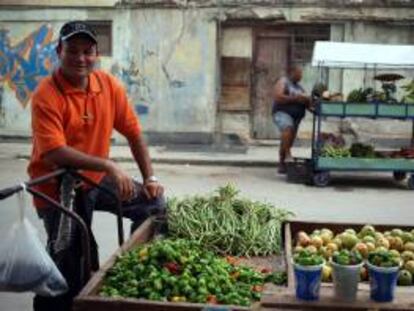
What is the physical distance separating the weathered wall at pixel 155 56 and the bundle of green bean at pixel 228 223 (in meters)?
11.9

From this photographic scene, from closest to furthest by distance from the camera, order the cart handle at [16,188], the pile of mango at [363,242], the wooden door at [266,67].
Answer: the cart handle at [16,188]
the pile of mango at [363,242]
the wooden door at [266,67]

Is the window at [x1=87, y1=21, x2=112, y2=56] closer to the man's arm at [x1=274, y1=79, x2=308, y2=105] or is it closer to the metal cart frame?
the man's arm at [x1=274, y1=79, x2=308, y2=105]

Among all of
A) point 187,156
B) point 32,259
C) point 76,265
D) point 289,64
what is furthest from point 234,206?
point 289,64

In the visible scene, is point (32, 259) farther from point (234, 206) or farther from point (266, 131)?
point (266, 131)

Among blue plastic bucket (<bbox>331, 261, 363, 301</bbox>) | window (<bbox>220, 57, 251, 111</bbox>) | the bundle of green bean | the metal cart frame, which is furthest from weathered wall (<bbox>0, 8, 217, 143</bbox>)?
blue plastic bucket (<bbox>331, 261, 363, 301</bbox>)

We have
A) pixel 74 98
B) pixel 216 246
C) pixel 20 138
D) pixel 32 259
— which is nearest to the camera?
pixel 32 259

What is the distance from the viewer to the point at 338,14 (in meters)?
16.6

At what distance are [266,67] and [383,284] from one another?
A: 1378 cm

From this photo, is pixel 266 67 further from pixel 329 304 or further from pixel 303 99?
pixel 329 304

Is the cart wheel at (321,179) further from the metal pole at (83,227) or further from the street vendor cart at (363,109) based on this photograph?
the metal pole at (83,227)

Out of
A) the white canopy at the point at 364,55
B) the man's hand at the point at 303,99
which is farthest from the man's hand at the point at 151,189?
the man's hand at the point at 303,99

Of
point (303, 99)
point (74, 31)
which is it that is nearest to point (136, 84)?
point (303, 99)

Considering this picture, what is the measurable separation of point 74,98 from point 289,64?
12.7m

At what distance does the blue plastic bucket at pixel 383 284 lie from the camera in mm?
3404
